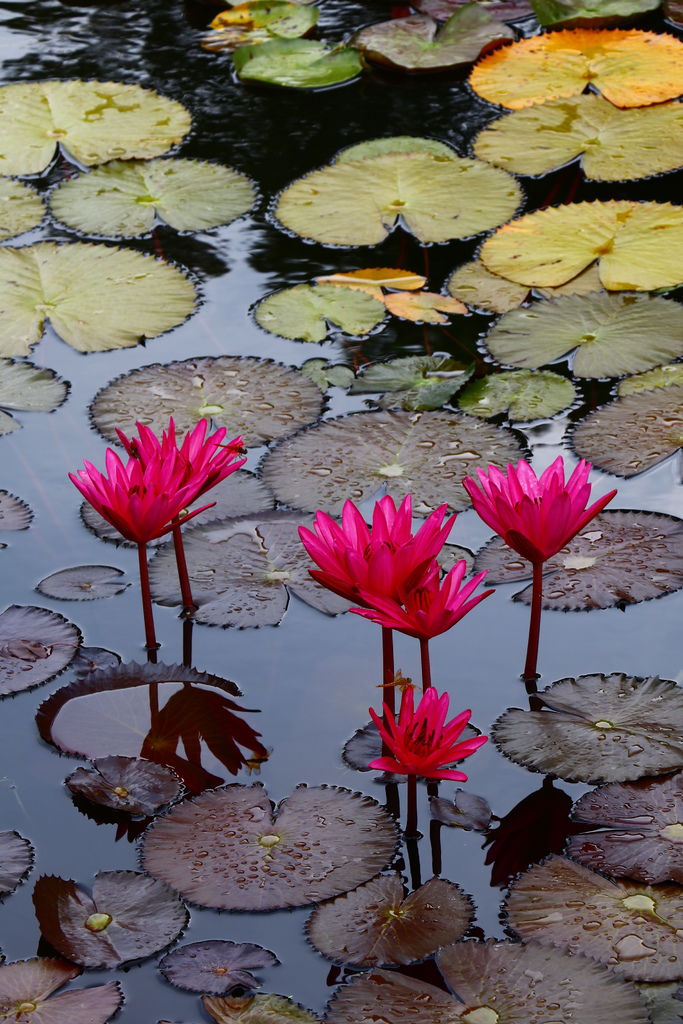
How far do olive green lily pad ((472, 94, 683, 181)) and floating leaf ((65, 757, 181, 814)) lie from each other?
2203mm

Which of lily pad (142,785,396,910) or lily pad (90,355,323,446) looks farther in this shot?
lily pad (90,355,323,446)

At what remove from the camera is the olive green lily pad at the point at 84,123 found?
361 centimetres

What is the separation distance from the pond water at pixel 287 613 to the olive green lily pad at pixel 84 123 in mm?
87

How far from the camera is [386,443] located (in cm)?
254

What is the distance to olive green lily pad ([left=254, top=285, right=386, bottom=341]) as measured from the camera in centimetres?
290

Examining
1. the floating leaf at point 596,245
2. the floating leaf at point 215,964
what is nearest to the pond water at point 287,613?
the floating leaf at point 215,964

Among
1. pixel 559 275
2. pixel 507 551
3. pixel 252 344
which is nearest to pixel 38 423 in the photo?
pixel 252 344

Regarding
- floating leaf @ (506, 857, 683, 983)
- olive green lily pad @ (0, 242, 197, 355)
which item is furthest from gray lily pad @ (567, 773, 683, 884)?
olive green lily pad @ (0, 242, 197, 355)

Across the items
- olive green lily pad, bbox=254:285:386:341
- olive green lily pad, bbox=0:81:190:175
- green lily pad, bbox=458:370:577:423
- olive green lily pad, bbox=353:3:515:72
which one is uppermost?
olive green lily pad, bbox=353:3:515:72

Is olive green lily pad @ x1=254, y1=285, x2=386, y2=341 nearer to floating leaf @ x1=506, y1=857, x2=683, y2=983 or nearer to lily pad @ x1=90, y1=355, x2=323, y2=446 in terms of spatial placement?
lily pad @ x1=90, y1=355, x2=323, y2=446

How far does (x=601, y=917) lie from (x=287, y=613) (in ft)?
2.65

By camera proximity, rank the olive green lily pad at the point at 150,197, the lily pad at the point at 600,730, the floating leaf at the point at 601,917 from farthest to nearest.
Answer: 1. the olive green lily pad at the point at 150,197
2. the lily pad at the point at 600,730
3. the floating leaf at the point at 601,917

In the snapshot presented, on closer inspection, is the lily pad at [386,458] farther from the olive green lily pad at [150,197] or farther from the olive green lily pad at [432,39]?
the olive green lily pad at [432,39]

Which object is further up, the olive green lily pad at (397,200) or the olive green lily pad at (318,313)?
the olive green lily pad at (397,200)
